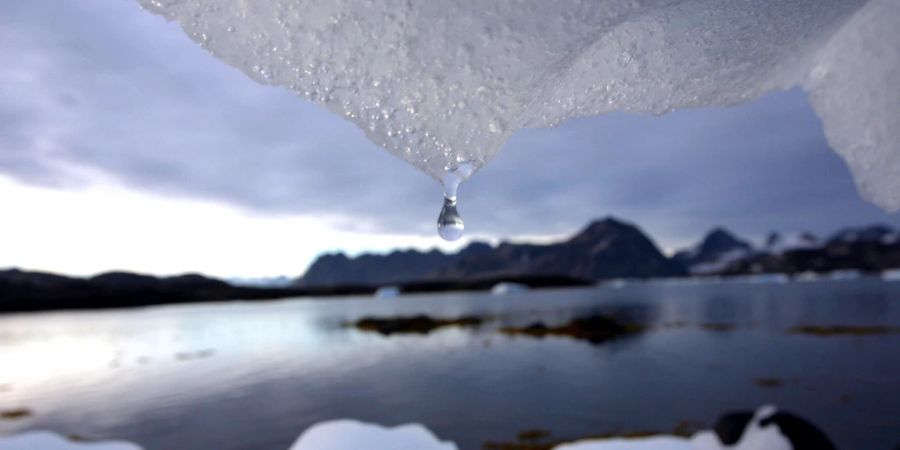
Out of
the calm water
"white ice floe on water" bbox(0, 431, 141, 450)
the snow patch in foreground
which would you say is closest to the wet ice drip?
the snow patch in foreground

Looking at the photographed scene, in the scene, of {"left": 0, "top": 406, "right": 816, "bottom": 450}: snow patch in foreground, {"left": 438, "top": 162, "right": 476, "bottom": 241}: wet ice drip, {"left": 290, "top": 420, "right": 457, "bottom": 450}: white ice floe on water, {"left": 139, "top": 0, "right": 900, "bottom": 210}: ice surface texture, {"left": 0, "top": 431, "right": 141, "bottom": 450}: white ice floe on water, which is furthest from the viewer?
{"left": 0, "top": 431, "right": 141, "bottom": 450}: white ice floe on water

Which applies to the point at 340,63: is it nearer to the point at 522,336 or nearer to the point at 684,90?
the point at 684,90

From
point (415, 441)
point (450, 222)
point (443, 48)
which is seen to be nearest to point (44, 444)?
point (415, 441)

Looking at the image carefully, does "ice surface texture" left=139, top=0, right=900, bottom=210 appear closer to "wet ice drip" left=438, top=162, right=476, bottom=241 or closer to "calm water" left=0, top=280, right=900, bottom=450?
"wet ice drip" left=438, top=162, right=476, bottom=241

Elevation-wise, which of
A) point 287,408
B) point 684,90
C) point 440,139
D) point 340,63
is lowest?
point 287,408

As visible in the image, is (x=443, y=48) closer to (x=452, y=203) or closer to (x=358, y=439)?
(x=452, y=203)

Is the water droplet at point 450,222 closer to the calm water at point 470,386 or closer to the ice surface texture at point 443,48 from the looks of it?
the ice surface texture at point 443,48

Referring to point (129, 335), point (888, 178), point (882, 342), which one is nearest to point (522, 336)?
point (882, 342)
